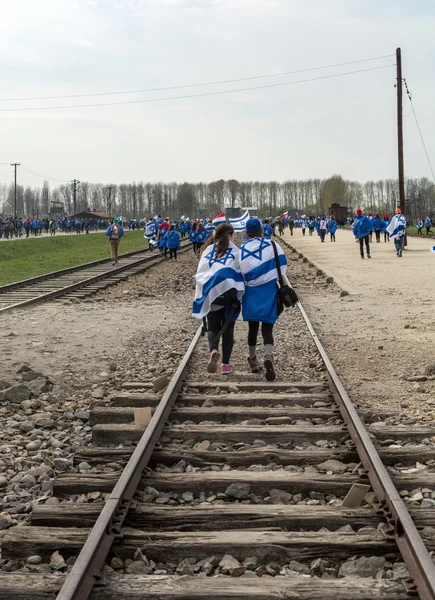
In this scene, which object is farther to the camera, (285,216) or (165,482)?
(285,216)

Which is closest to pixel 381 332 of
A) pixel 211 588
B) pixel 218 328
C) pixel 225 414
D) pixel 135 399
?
pixel 218 328

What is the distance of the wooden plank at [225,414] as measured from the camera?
693 cm

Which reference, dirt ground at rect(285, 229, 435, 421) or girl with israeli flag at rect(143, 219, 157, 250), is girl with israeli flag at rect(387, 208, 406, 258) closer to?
dirt ground at rect(285, 229, 435, 421)

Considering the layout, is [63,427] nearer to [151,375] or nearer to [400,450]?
[151,375]

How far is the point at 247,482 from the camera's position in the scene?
5137 mm

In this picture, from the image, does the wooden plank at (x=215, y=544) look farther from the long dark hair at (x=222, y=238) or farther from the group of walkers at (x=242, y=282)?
the long dark hair at (x=222, y=238)

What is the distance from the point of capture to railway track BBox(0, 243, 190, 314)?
17914 millimetres

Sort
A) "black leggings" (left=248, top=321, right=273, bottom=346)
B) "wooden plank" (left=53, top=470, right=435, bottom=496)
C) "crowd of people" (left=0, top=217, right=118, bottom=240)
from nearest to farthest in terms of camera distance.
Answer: "wooden plank" (left=53, top=470, right=435, bottom=496), "black leggings" (left=248, top=321, right=273, bottom=346), "crowd of people" (left=0, top=217, right=118, bottom=240)

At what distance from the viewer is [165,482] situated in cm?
512

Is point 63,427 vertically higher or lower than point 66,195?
lower

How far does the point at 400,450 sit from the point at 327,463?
667 mm

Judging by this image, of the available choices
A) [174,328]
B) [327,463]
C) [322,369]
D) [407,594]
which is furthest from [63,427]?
[174,328]

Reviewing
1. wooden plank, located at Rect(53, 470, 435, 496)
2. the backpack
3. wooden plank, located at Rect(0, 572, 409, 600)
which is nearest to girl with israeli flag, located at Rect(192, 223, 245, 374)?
wooden plank, located at Rect(53, 470, 435, 496)

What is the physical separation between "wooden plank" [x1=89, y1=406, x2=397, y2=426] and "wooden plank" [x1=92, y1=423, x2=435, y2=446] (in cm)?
43
